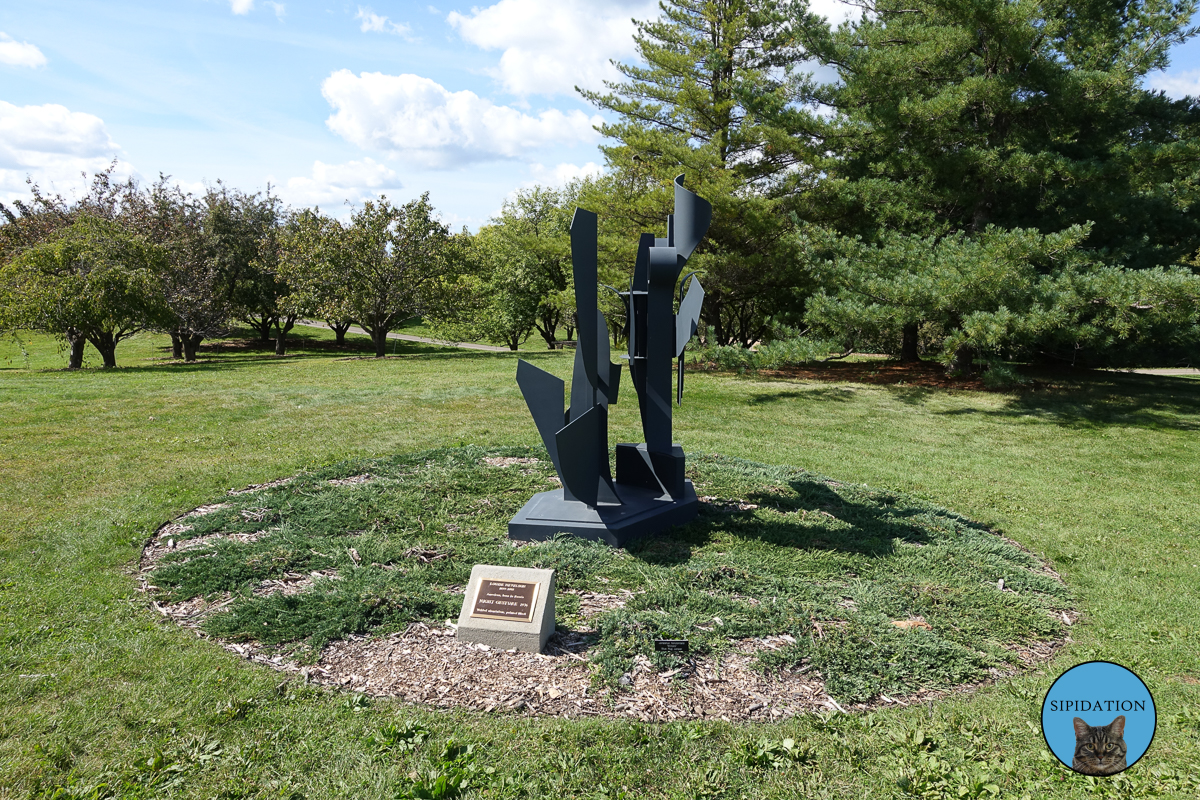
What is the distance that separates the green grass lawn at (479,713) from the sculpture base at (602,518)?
2094 millimetres

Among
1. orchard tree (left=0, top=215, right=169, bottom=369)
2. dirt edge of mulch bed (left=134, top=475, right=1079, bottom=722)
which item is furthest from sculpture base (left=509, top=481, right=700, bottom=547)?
orchard tree (left=0, top=215, right=169, bottom=369)

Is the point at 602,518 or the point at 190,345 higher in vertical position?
the point at 190,345

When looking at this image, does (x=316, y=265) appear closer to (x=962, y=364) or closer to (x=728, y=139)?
(x=728, y=139)

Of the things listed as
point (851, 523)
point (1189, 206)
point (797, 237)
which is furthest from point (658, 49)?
point (851, 523)

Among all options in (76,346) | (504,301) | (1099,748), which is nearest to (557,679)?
(1099,748)

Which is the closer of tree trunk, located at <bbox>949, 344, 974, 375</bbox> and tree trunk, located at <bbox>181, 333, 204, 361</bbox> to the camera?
tree trunk, located at <bbox>949, 344, 974, 375</bbox>

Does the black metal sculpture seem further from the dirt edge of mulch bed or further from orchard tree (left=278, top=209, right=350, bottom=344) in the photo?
orchard tree (left=278, top=209, right=350, bottom=344)

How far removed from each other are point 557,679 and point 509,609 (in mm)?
484

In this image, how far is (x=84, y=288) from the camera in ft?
52.3

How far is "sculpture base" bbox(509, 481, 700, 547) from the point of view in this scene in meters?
5.08

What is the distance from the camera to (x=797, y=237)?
13.8 meters

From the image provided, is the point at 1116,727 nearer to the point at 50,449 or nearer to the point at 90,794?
the point at 90,794

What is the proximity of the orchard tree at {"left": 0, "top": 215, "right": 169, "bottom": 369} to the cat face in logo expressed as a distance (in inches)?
777

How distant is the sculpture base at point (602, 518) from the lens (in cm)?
508
